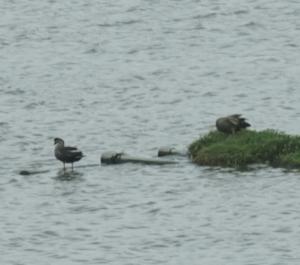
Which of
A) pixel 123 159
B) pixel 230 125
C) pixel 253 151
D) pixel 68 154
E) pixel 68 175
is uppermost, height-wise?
pixel 230 125

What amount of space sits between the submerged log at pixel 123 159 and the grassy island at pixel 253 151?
114 centimetres

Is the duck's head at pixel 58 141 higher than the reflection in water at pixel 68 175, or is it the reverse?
the duck's head at pixel 58 141

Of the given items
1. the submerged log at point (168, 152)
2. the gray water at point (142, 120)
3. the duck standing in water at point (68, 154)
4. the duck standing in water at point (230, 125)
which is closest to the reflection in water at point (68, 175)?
the gray water at point (142, 120)

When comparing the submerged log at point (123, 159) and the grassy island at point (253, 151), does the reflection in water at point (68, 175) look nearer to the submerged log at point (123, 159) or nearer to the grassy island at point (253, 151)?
the submerged log at point (123, 159)

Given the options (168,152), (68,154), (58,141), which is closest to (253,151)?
(168,152)

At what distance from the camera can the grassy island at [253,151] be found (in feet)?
128

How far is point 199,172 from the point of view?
39.3m

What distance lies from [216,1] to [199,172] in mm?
31811

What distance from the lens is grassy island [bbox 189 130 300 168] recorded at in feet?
128

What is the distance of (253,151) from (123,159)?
3589 millimetres

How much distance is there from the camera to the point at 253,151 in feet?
129

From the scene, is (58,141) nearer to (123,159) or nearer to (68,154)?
(68,154)

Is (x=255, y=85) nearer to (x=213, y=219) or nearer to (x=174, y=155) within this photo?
(x=174, y=155)

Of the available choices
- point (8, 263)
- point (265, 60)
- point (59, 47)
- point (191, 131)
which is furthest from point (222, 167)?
point (59, 47)
